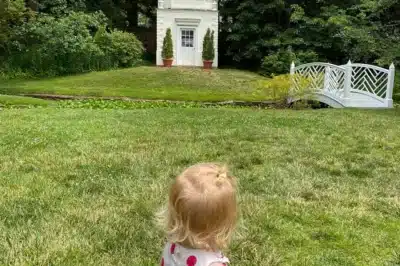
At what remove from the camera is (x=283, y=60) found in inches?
798

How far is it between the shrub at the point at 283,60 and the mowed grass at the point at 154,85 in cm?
169

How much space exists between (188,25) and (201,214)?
2066 centimetres

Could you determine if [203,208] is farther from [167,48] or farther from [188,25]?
[188,25]

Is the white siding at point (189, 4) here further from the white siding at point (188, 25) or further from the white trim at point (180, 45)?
the white trim at point (180, 45)

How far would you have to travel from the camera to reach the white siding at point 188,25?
70.1ft

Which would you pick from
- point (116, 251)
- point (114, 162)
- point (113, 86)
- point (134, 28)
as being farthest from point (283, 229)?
point (134, 28)

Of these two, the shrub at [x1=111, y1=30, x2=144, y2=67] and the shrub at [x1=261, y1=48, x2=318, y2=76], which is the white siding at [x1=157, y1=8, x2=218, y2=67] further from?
the shrub at [x1=261, y1=48, x2=318, y2=76]

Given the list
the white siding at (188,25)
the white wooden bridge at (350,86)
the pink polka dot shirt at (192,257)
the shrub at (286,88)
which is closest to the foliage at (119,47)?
the white siding at (188,25)

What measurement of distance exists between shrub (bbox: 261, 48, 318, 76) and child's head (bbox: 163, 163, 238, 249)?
61.1 feet

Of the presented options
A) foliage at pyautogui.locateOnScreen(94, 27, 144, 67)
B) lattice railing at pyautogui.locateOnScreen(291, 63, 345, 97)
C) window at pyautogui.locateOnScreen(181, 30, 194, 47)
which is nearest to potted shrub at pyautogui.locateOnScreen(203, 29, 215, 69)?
window at pyautogui.locateOnScreen(181, 30, 194, 47)

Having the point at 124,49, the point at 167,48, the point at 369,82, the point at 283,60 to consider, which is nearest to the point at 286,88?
the point at 369,82

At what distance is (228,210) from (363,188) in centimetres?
269

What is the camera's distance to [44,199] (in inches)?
134

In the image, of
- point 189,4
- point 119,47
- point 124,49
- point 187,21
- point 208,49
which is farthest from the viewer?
point 189,4
